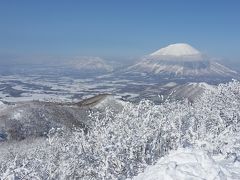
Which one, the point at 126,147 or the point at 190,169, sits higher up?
the point at 190,169

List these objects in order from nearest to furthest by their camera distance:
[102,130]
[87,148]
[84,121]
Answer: [87,148] → [102,130] → [84,121]

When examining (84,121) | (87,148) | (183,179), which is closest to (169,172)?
(183,179)

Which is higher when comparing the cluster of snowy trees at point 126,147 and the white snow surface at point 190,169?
the white snow surface at point 190,169

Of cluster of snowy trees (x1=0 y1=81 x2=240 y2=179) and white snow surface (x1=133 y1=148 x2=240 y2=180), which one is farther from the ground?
white snow surface (x1=133 y1=148 x2=240 y2=180)

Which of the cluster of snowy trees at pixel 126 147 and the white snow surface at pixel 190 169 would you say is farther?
the cluster of snowy trees at pixel 126 147

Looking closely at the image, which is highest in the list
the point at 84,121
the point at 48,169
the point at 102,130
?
the point at 102,130

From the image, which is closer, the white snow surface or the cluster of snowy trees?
the white snow surface

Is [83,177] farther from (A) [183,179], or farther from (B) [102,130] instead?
(A) [183,179]

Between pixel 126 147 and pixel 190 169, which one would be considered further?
pixel 126 147
